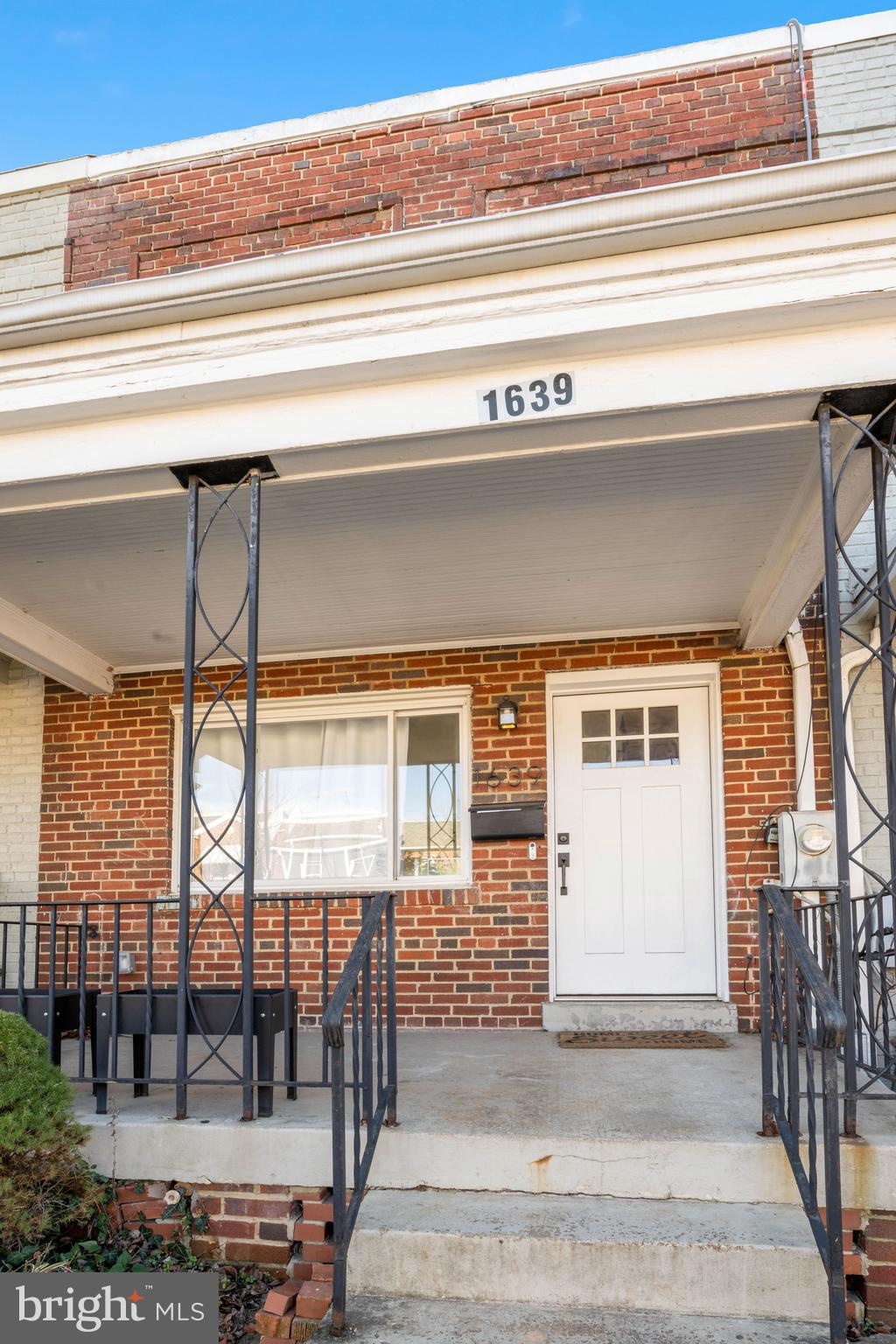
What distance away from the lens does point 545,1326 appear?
10.3 feet

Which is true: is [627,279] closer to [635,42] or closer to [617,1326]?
[617,1326]

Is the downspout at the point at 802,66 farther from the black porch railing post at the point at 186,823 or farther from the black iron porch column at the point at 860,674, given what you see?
the black porch railing post at the point at 186,823

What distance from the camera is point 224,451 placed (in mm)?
4219

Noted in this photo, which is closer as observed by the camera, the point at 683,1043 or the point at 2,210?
the point at 683,1043

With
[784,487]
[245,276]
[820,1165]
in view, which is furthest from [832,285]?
[820,1165]

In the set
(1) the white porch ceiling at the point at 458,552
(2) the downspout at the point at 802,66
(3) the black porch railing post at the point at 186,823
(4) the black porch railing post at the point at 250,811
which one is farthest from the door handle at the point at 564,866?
(2) the downspout at the point at 802,66

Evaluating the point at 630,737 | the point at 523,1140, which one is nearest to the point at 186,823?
the point at 523,1140

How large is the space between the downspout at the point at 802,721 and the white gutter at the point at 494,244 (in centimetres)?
306

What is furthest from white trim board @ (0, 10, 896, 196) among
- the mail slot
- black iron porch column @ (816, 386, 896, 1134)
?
the mail slot

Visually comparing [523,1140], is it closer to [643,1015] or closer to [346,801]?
[643,1015]

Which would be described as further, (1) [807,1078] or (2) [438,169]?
(2) [438,169]

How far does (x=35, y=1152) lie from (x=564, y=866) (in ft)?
12.2

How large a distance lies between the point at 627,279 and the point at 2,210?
6.41m

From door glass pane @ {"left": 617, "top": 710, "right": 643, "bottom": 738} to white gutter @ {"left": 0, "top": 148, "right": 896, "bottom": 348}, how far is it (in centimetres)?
355
